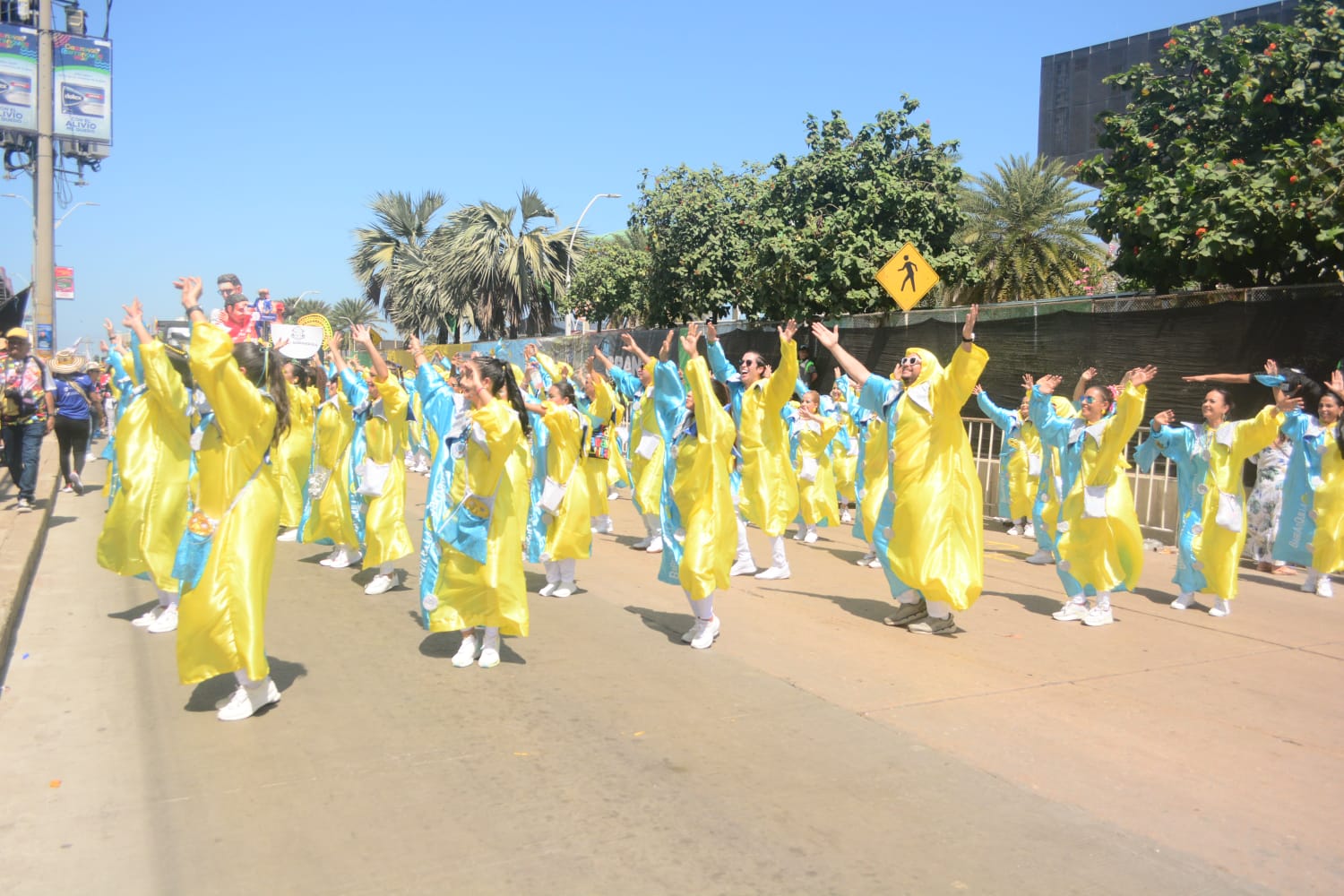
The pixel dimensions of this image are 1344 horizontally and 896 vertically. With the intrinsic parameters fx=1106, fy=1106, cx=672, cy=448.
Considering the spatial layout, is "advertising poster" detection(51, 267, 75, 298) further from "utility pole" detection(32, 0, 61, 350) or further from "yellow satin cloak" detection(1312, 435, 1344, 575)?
"yellow satin cloak" detection(1312, 435, 1344, 575)

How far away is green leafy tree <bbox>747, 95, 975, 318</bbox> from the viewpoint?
16.6 m

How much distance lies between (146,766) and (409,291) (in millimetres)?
31160

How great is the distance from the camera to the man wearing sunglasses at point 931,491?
22.1 ft

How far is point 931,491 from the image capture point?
6789 mm

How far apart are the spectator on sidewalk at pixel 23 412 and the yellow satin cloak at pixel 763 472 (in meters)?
7.39

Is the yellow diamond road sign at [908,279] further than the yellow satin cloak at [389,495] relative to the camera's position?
Yes

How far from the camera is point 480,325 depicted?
31.7 m

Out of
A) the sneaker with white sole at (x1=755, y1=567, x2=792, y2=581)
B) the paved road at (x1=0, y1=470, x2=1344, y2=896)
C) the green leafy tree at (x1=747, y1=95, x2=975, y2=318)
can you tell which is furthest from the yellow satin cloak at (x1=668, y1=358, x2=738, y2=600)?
the green leafy tree at (x1=747, y1=95, x2=975, y2=318)

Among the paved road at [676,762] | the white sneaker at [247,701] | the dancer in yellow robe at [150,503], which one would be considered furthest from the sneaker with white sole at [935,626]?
the dancer in yellow robe at [150,503]

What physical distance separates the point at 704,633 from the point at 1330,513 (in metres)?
5.89

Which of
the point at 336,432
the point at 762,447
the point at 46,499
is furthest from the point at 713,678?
the point at 46,499

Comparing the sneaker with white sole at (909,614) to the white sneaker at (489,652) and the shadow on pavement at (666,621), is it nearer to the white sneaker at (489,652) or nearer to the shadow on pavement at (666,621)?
the shadow on pavement at (666,621)

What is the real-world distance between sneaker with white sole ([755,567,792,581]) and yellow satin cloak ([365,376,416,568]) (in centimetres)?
290

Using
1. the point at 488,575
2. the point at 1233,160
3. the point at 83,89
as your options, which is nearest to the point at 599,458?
the point at 488,575
